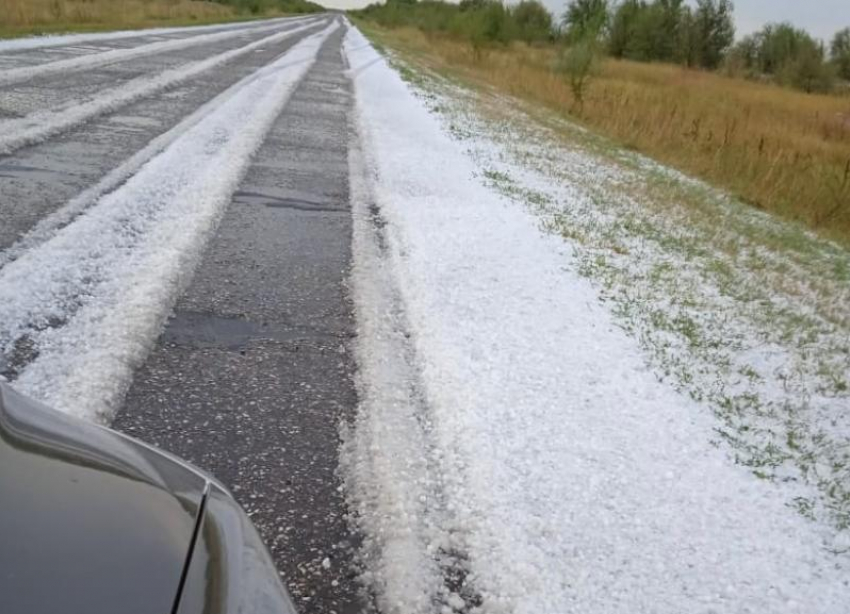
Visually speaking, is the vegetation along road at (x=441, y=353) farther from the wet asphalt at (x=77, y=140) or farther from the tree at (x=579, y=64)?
the tree at (x=579, y=64)

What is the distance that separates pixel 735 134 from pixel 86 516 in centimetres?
1708

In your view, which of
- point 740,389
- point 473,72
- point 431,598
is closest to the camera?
point 431,598

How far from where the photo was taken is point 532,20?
2726 inches

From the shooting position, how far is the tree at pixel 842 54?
4762 cm

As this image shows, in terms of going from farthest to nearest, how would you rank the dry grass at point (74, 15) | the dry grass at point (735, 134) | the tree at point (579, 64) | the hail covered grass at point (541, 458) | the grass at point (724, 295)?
1. the tree at point (579, 64)
2. the dry grass at point (74, 15)
3. the dry grass at point (735, 134)
4. the grass at point (724, 295)
5. the hail covered grass at point (541, 458)

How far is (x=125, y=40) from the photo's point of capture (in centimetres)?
1908

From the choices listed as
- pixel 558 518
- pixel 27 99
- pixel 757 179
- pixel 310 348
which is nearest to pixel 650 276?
pixel 310 348

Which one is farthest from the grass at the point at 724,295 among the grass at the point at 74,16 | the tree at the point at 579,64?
the grass at the point at 74,16

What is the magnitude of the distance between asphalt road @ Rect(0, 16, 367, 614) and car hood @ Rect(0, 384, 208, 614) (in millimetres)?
891

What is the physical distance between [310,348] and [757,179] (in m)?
10.2

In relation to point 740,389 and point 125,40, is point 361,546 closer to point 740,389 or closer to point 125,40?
point 740,389

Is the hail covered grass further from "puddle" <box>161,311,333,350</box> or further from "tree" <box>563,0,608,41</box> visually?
"tree" <box>563,0,608,41</box>

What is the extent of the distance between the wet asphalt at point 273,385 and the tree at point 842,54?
2053 inches

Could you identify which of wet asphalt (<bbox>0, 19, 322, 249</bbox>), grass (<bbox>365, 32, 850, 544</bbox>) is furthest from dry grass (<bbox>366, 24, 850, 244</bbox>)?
wet asphalt (<bbox>0, 19, 322, 249</bbox>)
